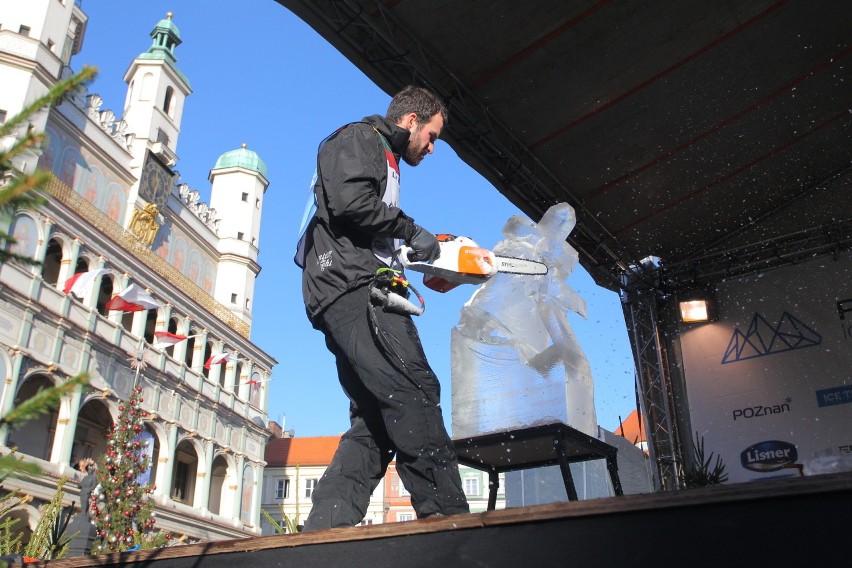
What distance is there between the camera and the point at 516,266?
279 cm

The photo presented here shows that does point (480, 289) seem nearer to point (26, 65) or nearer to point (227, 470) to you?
point (26, 65)

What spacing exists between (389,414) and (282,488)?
1723 inches

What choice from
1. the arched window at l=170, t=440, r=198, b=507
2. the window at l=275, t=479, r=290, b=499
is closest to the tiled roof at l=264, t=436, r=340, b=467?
the window at l=275, t=479, r=290, b=499

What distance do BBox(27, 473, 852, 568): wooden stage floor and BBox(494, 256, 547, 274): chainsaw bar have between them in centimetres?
119

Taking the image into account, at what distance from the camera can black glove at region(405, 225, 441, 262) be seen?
2.27 m

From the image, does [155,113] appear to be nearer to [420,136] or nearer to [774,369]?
[774,369]

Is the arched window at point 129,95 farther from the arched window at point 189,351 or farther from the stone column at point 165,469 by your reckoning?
the stone column at point 165,469

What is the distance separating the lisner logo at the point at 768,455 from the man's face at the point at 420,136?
20.1 feet

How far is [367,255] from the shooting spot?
7.34 feet

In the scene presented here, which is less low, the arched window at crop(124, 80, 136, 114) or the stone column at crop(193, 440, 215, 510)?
the arched window at crop(124, 80, 136, 114)

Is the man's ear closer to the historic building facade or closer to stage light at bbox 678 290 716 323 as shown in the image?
stage light at bbox 678 290 716 323

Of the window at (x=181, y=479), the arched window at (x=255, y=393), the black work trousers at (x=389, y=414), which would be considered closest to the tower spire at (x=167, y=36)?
the arched window at (x=255, y=393)

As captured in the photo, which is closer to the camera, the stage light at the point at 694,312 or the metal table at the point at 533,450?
the metal table at the point at 533,450

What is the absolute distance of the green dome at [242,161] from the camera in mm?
36219
